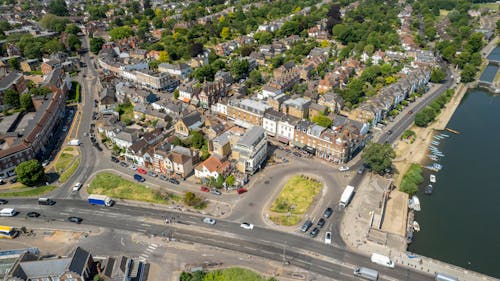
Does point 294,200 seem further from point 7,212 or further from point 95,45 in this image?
point 95,45

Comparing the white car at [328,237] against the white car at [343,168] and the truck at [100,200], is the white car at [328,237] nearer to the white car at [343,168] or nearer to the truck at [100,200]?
the white car at [343,168]

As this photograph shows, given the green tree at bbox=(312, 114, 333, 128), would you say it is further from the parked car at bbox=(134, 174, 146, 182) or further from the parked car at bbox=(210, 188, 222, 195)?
the parked car at bbox=(134, 174, 146, 182)

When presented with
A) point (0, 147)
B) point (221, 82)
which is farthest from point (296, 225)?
point (0, 147)

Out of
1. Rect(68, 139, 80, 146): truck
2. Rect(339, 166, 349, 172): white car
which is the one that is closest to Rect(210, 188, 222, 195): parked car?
Rect(339, 166, 349, 172): white car

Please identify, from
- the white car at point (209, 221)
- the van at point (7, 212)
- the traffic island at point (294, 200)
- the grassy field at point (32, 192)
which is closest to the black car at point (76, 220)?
the van at point (7, 212)

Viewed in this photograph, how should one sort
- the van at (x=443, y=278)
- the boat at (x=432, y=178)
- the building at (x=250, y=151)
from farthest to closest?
the boat at (x=432, y=178) → the building at (x=250, y=151) → the van at (x=443, y=278)

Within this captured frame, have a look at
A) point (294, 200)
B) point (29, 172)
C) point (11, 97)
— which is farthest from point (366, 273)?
point (11, 97)

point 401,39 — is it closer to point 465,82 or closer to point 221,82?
point 465,82
